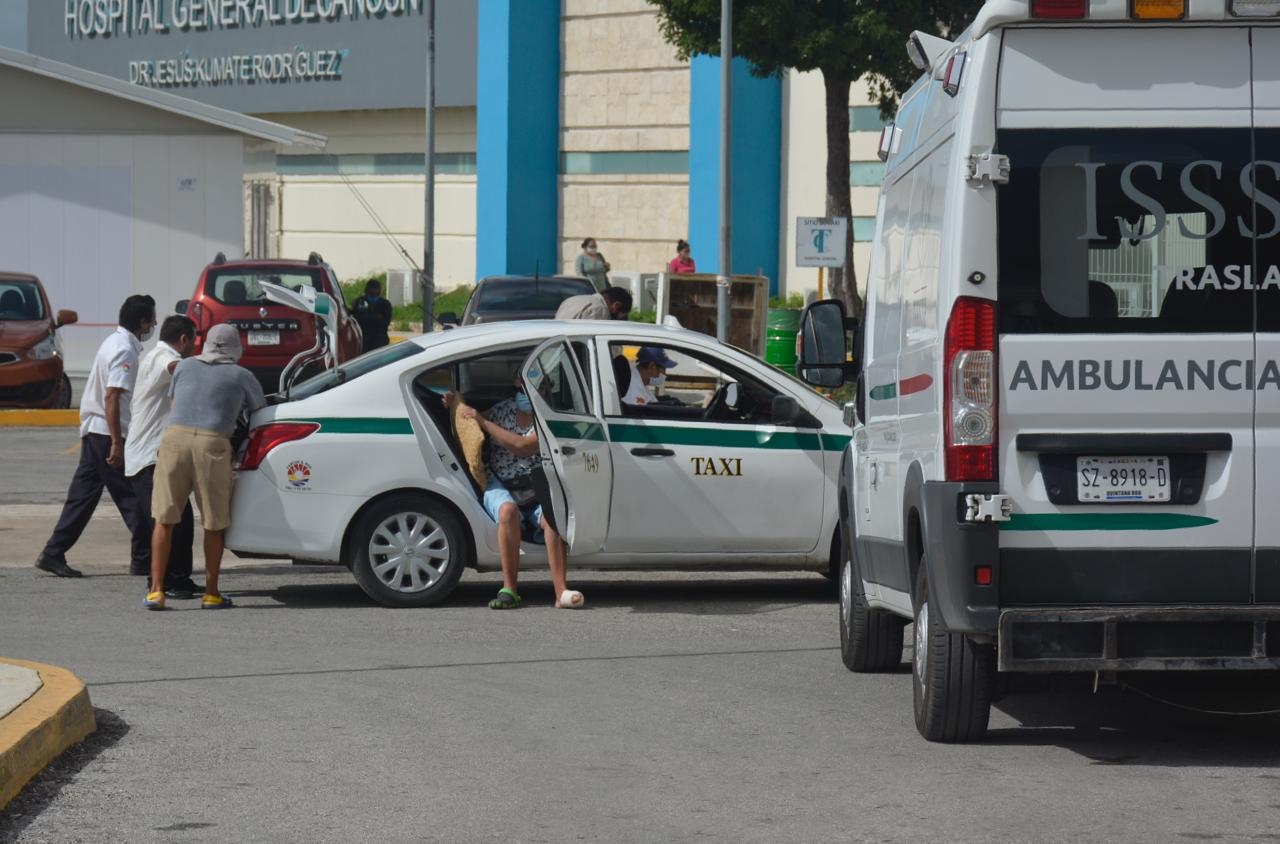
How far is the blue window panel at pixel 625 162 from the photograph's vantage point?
48.8 m

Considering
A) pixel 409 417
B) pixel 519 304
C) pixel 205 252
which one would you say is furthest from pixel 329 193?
pixel 409 417

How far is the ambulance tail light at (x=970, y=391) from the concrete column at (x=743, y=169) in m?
37.7

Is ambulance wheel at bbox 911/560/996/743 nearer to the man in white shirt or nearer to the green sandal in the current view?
the green sandal

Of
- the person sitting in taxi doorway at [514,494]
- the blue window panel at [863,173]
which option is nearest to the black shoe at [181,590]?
the person sitting in taxi doorway at [514,494]

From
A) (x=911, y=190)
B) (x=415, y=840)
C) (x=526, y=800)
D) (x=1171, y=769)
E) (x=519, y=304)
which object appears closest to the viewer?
(x=415, y=840)

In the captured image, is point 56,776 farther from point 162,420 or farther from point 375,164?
point 375,164

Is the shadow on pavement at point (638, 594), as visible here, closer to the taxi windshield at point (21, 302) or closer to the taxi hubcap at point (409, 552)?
the taxi hubcap at point (409, 552)

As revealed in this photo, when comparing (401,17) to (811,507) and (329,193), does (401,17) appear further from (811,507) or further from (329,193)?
(811,507)

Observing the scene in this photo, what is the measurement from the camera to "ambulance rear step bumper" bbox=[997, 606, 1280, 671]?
696 cm

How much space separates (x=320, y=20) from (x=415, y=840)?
182 ft

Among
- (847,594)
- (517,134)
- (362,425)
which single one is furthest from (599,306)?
(517,134)

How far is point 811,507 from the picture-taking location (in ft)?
38.0

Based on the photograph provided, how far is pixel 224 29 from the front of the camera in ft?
210

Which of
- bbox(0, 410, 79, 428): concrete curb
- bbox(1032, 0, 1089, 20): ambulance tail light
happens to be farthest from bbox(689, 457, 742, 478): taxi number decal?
bbox(0, 410, 79, 428): concrete curb
